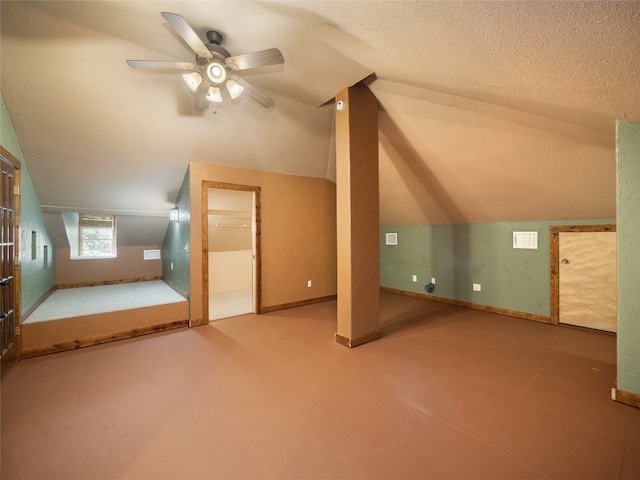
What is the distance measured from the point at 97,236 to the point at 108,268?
639mm

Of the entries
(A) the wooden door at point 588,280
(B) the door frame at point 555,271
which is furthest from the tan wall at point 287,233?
(A) the wooden door at point 588,280

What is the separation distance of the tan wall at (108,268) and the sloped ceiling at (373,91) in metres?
1.25

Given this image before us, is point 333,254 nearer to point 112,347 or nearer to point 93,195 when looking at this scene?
point 112,347

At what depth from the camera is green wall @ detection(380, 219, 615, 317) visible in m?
3.63

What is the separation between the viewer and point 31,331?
2670mm

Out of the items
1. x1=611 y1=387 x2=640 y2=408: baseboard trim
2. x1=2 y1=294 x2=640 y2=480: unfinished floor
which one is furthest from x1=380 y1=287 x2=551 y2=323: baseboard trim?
x1=611 y1=387 x2=640 y2=408: baseboard trim

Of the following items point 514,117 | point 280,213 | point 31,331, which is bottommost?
point 31,331

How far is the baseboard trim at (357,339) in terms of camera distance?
2.84 metres

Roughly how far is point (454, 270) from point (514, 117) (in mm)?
2771

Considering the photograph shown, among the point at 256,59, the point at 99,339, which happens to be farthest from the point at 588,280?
the point at 99,339

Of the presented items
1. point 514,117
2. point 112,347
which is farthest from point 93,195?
point 514,117

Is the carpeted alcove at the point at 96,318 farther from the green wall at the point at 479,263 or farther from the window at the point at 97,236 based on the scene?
the green wall at the point at 479,263

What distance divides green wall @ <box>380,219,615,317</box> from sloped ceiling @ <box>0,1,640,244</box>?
29cm

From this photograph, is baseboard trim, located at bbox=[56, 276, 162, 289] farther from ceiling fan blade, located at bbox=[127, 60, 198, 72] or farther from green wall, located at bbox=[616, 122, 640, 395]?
green wall, located at bbox=[616, 122, 640, 395]
